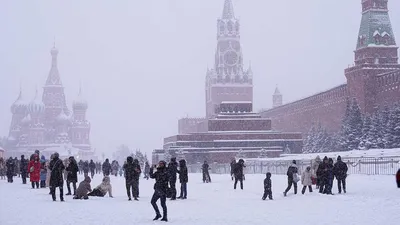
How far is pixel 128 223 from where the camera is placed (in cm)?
1154

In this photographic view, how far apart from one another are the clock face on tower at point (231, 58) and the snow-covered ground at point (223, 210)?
9109cm

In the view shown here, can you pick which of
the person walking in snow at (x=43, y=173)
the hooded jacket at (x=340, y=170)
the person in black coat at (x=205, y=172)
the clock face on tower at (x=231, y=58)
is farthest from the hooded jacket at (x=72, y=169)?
the clock face on tower at (x=231, y=58)

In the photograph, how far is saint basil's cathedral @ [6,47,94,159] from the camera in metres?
132

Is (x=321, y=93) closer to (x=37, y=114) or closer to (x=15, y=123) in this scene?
(x=37, y=114)

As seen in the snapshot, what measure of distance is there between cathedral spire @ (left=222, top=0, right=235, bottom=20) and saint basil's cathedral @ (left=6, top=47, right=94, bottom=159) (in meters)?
42.9

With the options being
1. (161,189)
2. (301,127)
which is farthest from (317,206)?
(301,127)

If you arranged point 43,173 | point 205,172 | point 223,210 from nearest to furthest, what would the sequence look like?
point 223,210 → point 43,173 → point 205,172

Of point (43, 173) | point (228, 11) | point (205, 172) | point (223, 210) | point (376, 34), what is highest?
point (228, 11)

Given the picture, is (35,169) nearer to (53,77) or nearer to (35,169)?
(35,169)

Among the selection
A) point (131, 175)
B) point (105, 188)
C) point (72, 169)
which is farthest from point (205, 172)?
point (72, 169)

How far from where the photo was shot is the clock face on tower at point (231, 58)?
109812 millimetres

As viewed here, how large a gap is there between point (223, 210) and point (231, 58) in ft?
317

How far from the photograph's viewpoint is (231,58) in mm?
110000

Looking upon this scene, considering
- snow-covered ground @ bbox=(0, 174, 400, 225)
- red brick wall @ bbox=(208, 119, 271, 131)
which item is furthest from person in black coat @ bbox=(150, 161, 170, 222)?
red brick wall @ bbox=(208, 119, 271, 131)
